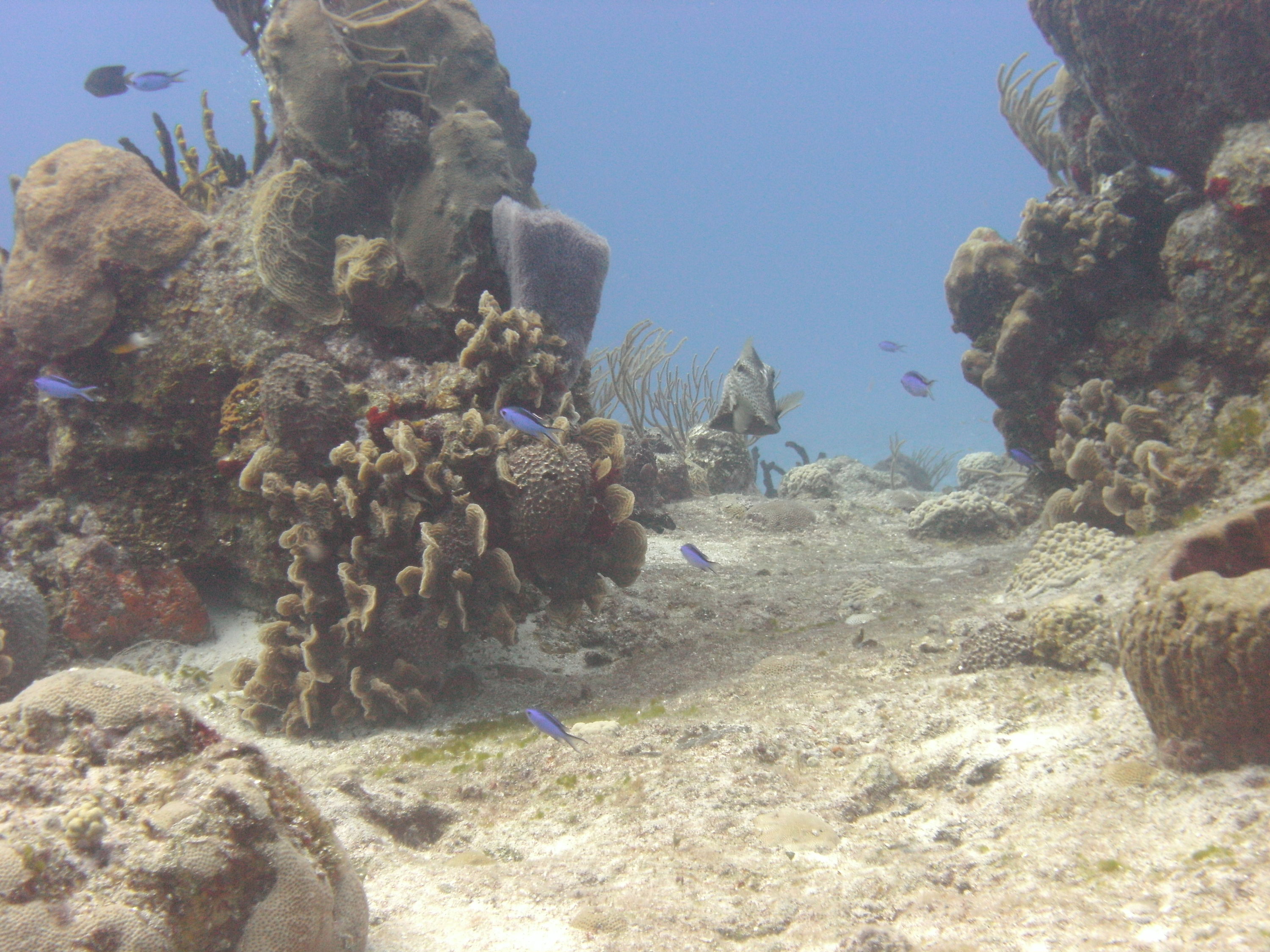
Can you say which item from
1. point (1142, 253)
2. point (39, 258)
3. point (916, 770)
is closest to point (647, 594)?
point (916, 770)

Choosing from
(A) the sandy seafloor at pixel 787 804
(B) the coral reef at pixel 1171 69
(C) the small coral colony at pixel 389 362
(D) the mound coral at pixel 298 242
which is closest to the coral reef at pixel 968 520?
(C) the small coral colony at pixel 389 362

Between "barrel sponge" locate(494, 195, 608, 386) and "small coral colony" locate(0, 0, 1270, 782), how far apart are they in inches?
0.8

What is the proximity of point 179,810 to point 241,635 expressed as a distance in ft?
10.7

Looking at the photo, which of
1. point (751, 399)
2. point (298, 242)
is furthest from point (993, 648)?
point (298, 242)

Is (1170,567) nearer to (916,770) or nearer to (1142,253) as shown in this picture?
(916,770)

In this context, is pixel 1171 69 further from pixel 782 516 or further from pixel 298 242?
pixel 298 242

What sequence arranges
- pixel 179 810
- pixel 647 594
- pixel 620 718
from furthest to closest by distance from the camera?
pixel 647 594 < pixel 620 718 < pixel 179 810

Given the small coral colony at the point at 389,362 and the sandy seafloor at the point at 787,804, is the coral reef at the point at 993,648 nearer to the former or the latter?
the sandy seafloor at the point at 787,804

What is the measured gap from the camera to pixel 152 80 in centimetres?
691

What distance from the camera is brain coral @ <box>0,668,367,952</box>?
4.21 feet

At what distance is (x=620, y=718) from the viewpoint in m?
3.47

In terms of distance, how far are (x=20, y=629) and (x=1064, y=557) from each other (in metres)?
6.79

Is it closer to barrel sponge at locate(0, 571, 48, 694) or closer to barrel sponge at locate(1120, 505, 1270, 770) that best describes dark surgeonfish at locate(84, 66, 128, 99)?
barrel sponge at locate(0, 571, 48, 694)

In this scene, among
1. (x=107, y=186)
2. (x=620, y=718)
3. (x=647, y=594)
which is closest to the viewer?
(x=620, y=718)
